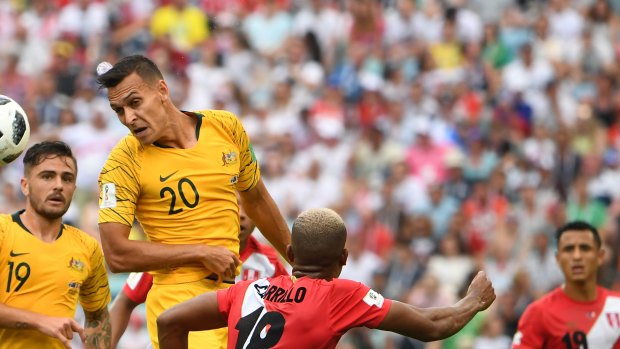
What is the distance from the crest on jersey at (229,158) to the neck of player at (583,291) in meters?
3.62

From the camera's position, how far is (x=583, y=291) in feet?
34.2

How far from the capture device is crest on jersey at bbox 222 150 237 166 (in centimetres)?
812

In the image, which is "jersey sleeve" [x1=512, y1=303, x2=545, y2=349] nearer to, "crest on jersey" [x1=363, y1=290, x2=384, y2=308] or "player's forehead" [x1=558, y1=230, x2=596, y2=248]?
"player's forehead" [x1=558, y1=230, x2=596, y2=248]

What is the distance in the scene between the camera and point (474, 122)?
1781 cm

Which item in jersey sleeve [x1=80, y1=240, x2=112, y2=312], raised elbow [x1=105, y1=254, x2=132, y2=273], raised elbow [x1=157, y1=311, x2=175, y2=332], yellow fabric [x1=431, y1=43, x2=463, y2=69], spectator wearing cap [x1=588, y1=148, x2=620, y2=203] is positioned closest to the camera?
A: raised elbow [x1=157, y1=311, x2=175, y2=332]

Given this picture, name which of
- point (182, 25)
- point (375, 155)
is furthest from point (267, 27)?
point (375, 155)

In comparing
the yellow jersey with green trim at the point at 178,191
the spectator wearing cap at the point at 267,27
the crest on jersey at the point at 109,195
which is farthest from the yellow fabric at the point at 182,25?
the crest on jersey at the point at 109,195

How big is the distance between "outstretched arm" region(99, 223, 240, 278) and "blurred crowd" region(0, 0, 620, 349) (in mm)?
7071

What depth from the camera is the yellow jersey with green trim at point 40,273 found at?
808 cm

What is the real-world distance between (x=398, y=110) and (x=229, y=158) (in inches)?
400

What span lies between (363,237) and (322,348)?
9.92 meters

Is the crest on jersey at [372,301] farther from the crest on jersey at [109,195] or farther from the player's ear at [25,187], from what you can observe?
the player's ear at [25,187]

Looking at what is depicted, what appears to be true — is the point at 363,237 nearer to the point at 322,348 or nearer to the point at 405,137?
the point at 405,137

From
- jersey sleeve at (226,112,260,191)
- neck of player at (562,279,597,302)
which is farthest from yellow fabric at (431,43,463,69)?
jersey sleeve at (226,112,260,191)
